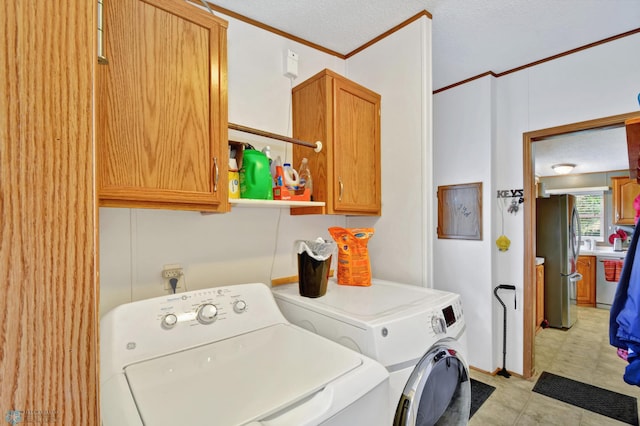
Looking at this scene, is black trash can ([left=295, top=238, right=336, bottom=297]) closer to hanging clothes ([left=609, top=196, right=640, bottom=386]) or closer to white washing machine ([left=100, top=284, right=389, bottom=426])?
white washing machine ([left=100, top=284, right=389, bottom=426])

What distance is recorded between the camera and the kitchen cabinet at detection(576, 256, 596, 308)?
16.0 feet

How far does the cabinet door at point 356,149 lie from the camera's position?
1.71 m

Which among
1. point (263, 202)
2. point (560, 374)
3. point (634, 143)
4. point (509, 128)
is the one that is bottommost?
point (560, 374)

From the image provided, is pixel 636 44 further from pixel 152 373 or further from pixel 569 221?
pixel 152 373

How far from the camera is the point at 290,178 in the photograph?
1608 millimetres

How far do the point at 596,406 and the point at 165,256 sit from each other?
3.10m

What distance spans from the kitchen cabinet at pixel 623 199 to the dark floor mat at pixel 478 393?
461 cm

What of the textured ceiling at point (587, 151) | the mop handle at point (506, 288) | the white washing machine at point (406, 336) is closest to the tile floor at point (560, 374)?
the mop handle at point (506, 288)

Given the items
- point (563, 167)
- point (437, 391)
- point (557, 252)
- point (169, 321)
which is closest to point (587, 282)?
point (557, 252)

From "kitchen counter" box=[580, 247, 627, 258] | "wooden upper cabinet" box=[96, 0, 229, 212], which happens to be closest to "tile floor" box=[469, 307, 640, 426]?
"kitchen counter" box=[580, 247, 627, 258]

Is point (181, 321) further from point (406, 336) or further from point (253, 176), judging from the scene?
point (406, 336)

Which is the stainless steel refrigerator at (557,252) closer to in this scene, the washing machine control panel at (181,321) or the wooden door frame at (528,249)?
the wooden door frame at (528,249)

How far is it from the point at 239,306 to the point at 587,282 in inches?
237

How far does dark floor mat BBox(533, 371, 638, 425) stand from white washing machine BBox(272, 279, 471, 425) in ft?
5.00
